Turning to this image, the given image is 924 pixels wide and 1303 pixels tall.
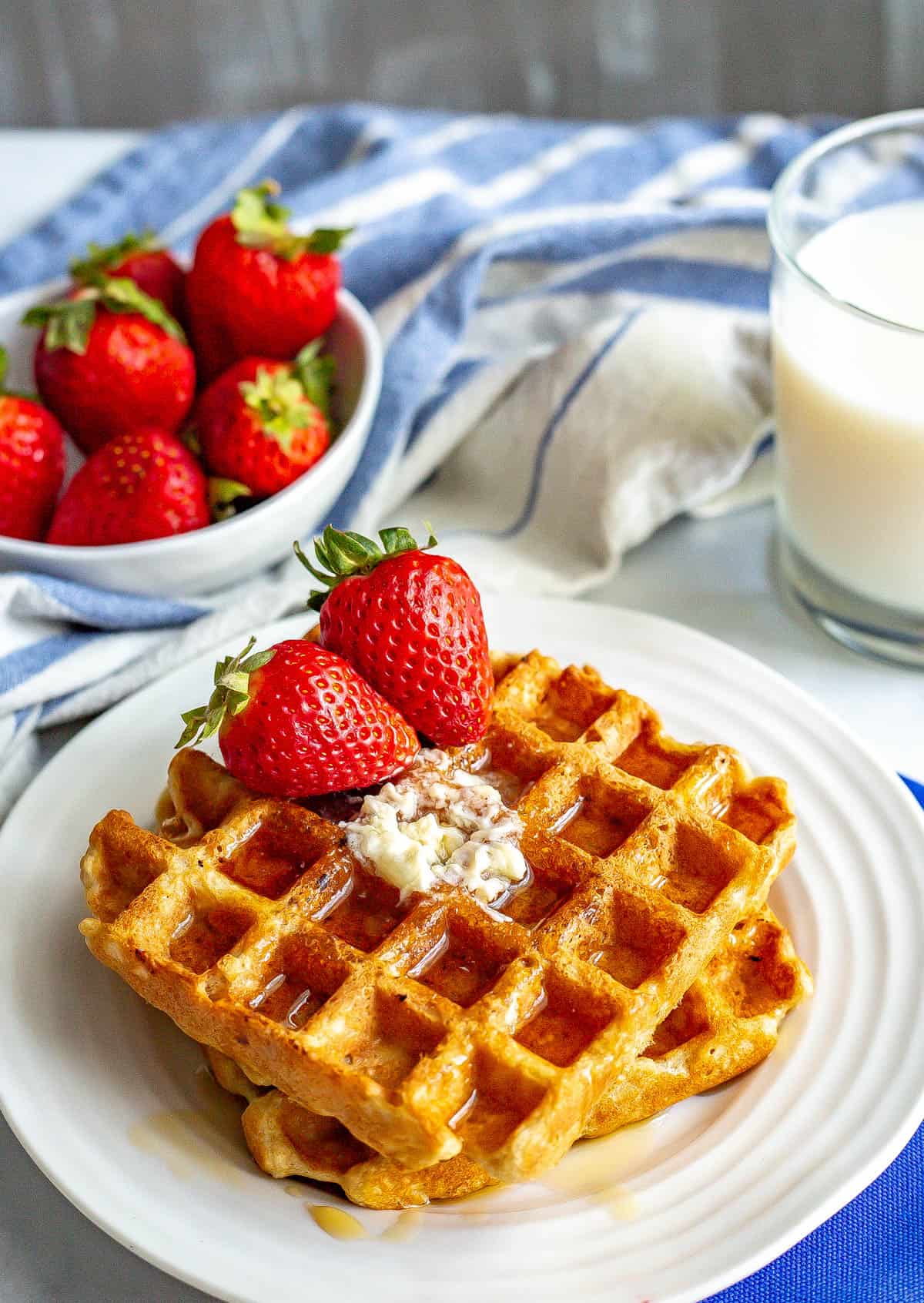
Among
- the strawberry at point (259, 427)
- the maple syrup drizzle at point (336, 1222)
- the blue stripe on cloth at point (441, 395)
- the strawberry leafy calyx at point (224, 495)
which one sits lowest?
the maple syrup drizzle at point (336, 1222)

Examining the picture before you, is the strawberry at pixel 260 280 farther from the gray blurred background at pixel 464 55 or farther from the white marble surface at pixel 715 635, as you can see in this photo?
the gray blurred background at pixel 464 55

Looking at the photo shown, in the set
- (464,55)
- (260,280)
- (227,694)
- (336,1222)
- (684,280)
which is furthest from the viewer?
(464,55)

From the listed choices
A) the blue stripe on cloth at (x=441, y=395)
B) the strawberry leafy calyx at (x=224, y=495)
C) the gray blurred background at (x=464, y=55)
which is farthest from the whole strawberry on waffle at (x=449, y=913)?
the gray blurred background at (x=464, y=55)

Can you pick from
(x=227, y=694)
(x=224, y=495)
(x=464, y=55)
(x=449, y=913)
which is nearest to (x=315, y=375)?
(x=224, y=495)

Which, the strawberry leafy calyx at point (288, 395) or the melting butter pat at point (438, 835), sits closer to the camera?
the melting butter pat at point (438, 835)

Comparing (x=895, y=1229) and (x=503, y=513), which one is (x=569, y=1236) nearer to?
(x=895, y=1229)

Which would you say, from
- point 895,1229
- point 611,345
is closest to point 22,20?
point 611,345

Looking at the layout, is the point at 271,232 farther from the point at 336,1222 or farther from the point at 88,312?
the point at 336,1222
